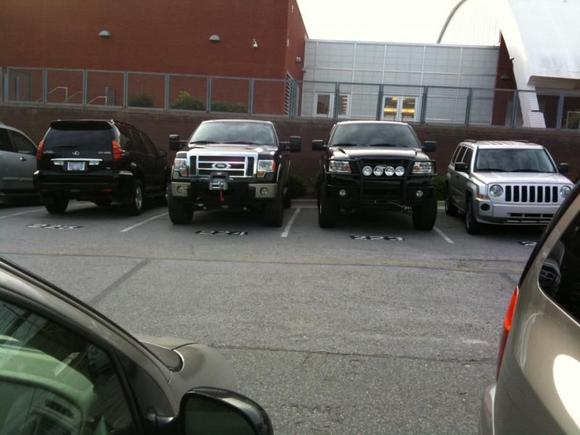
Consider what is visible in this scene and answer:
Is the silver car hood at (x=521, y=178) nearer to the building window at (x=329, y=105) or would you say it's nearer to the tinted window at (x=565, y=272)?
the building window at (x=329, y=105)

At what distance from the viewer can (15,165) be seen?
12898mm

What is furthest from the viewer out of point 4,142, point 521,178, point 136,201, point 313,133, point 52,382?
point 313,133

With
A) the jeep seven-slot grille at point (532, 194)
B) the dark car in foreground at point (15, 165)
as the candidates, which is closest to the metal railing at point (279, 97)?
the dark car in foreground at point (15, 165)

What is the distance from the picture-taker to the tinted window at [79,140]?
11.2 m

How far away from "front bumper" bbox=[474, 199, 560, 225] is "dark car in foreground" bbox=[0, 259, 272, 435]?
9.42 metres

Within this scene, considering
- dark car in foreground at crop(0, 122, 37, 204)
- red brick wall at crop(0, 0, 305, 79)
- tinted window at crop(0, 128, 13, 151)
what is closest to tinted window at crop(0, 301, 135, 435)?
dark car in foreground at crop(0, 122, 37, 204)

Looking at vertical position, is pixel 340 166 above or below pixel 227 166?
above

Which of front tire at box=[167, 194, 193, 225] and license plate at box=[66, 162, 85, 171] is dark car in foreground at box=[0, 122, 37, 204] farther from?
front tire at box=[167, 194, 193, 225]

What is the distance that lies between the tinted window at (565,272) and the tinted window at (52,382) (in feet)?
4.17

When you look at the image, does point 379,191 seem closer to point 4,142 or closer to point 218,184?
point 218,184

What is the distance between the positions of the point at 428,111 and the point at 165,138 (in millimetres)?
8357

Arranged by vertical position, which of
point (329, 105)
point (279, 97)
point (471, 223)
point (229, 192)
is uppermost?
point (279, 97)

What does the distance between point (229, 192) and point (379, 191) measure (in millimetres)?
2649

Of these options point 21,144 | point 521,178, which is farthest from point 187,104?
point 521,178
